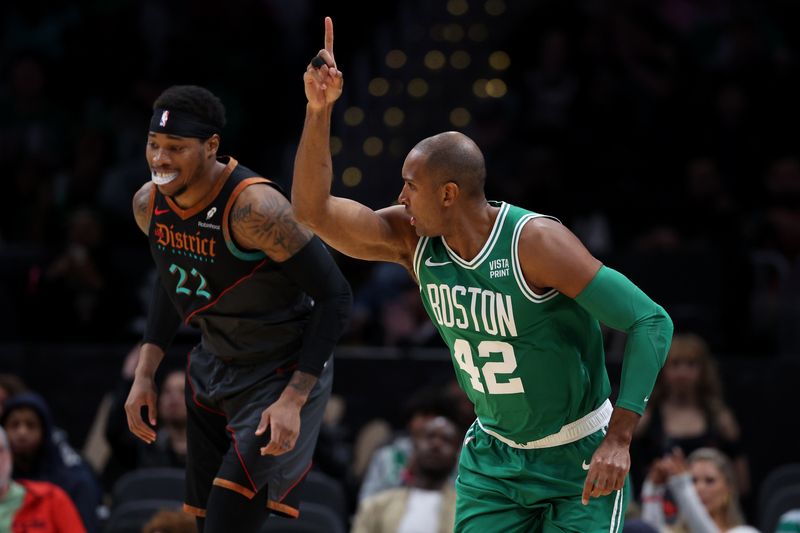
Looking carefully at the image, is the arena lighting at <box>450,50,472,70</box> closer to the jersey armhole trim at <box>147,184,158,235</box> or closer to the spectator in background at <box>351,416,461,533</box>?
the spectator in background at <box>351,416,461,533</box>

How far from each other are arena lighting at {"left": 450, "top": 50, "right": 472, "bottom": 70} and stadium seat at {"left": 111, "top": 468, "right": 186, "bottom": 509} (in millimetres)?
5888

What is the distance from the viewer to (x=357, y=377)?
358 inches

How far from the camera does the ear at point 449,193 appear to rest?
Answer: 445 cm

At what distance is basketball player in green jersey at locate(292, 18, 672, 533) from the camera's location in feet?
14.2

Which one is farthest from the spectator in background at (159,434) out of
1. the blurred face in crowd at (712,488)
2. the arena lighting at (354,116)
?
the arena lighting at (354,116)

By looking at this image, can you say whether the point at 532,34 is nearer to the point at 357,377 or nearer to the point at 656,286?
the point at 656,286

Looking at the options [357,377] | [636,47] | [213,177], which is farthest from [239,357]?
[636,47]

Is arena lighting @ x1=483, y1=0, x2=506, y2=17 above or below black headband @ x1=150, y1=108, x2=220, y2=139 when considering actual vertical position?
above

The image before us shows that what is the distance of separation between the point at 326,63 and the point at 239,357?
3.97 feet

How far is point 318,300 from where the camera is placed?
490 cm

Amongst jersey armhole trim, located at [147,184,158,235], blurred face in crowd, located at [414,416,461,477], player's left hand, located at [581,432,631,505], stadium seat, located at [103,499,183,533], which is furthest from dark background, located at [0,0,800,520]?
player's left hand, located at [581,432,631,505]

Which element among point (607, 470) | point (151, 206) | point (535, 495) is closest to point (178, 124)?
point (151, 206)

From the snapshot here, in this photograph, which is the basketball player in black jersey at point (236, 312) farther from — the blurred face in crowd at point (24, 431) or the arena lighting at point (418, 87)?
the arena lighting at point (418, 87)

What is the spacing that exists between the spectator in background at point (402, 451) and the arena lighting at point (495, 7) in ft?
16.9
